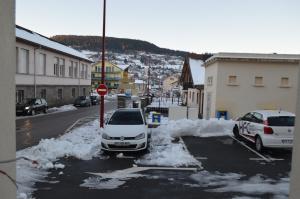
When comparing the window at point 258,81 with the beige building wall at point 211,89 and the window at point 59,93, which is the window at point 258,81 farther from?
the window at point 59,93

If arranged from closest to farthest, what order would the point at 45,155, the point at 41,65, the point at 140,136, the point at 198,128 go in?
the point at 45,155 < the point at 140,136 < the point at 198,128 < the point at 41,65

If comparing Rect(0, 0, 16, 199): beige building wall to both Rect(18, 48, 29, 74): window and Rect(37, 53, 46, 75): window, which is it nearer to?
Rect(18, 48, 29, 74): window

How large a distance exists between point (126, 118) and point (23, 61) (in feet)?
76.2

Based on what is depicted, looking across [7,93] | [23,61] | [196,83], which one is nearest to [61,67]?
[23,61]

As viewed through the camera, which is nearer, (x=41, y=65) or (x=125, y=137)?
(x=125, y=137)

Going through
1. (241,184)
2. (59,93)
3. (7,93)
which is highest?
(7,93)

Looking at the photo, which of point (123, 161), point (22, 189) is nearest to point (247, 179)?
point (123, 161)

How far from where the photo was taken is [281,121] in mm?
12219

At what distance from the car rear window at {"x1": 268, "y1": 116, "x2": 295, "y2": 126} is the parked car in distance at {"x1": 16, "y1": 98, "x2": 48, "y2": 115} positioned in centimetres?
2289

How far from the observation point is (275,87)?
23891 mm

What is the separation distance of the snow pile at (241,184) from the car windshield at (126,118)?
4.51 meters

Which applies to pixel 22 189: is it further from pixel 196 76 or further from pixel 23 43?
pixel 196 76

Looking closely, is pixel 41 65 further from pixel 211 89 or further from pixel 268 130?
pixel 268 130

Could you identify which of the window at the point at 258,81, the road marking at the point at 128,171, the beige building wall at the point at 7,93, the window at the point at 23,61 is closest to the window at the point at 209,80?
the window at the point at 258,81
